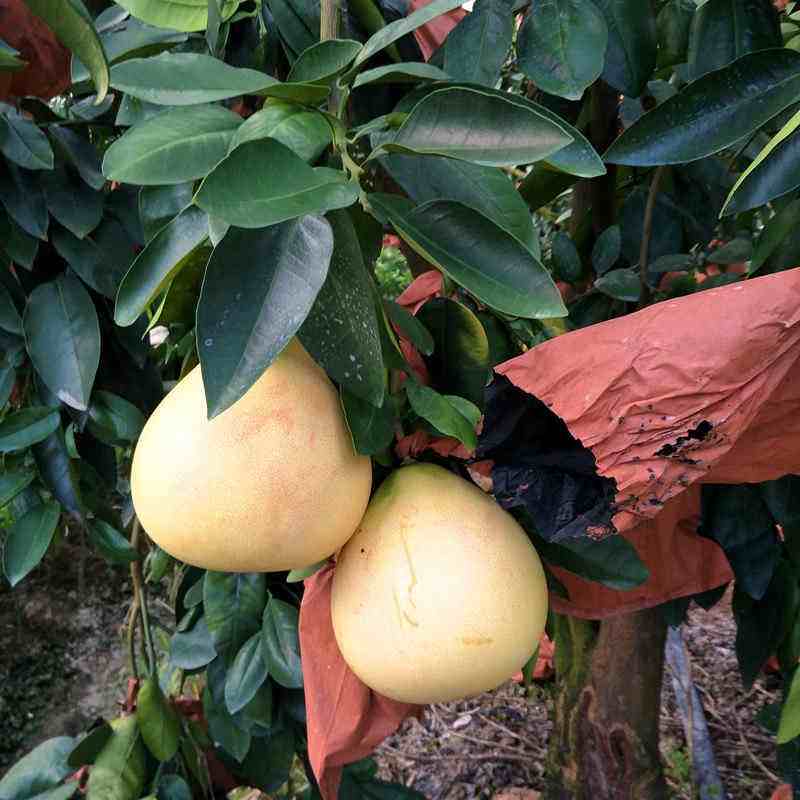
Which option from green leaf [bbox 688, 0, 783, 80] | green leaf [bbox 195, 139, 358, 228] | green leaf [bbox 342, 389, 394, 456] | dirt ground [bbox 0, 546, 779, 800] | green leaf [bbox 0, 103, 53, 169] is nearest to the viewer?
green leaf [bbox 195, 139, 358, 228]

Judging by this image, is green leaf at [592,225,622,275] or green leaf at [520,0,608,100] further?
green leaf at [592,225,622,275]

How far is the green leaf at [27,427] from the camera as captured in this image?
2.28 ft

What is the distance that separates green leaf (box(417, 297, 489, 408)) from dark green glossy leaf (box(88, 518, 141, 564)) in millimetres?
423

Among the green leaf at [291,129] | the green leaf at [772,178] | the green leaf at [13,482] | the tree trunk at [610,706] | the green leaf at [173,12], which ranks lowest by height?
the tree trunk at [610,706]

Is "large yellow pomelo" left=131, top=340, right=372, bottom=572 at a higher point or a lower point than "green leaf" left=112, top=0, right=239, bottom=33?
lower

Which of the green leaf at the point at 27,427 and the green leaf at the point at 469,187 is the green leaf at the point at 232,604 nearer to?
the green leaf at the point at 27,427

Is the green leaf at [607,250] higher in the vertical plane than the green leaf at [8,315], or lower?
lower

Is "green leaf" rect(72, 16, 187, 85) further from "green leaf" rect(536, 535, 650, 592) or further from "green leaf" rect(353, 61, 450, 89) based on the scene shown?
"green leaf" rect(536, 535, 650, 592)

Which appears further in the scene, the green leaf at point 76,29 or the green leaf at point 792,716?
the green leaf at point 792,716

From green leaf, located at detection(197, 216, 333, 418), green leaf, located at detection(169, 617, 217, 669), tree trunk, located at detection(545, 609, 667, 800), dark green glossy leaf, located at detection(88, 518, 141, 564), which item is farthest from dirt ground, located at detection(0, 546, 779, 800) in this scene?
green leaf, located at detection(197, 216, 333, 418)

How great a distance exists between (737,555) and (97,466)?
64cm

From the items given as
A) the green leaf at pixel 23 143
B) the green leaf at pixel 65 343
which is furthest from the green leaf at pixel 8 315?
the green leaf at pixel 23 143

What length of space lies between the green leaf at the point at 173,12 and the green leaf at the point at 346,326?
0.18 metres

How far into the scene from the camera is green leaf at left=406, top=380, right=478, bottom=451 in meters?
0.42
